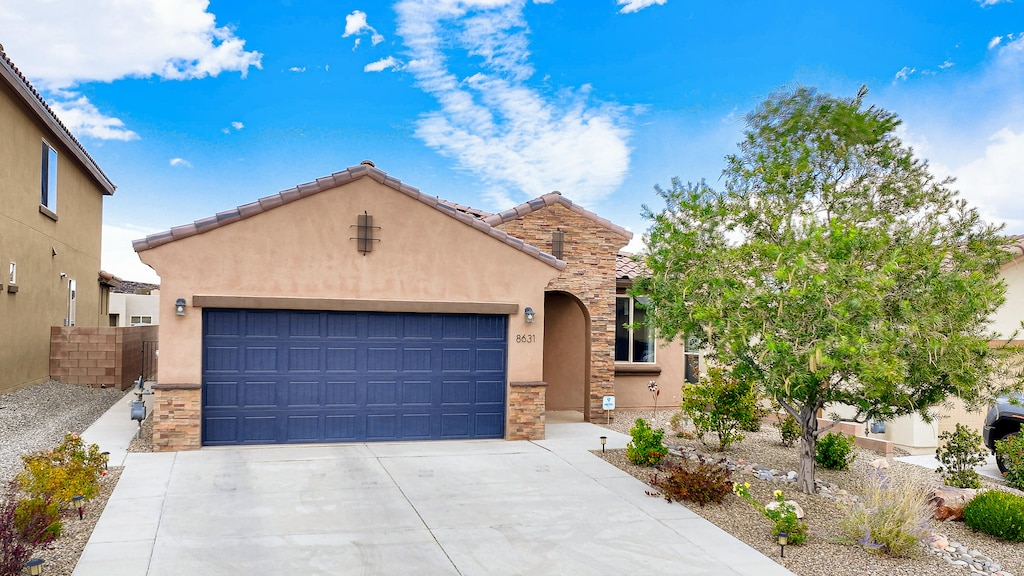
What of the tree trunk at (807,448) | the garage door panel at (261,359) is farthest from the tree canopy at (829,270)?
the garage door panel at (261,359)

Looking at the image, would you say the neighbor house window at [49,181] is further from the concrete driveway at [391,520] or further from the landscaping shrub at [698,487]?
the landscaping shrub at [698,487]

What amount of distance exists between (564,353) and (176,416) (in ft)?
28.4

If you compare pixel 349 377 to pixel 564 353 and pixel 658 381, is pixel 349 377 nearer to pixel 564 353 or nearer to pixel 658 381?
pixel 564 353

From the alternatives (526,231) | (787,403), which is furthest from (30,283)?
(787,403)

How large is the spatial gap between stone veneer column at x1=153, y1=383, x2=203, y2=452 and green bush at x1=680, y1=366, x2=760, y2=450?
851 centimetres

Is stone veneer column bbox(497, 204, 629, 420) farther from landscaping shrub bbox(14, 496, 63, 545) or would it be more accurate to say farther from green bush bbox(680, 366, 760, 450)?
landscaping shrub bbox(14, 496, 63, 545)

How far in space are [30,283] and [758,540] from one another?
18.1 meters

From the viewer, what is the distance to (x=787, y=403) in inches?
396

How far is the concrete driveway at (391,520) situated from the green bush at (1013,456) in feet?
17.7

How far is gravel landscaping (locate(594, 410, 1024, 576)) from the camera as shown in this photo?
7.11 meters

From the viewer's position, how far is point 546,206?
15461mm

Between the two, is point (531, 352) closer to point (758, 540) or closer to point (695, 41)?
point (758, 540)

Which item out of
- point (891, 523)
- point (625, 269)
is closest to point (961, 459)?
point (891, 523)

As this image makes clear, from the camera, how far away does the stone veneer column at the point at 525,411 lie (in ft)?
43.1
